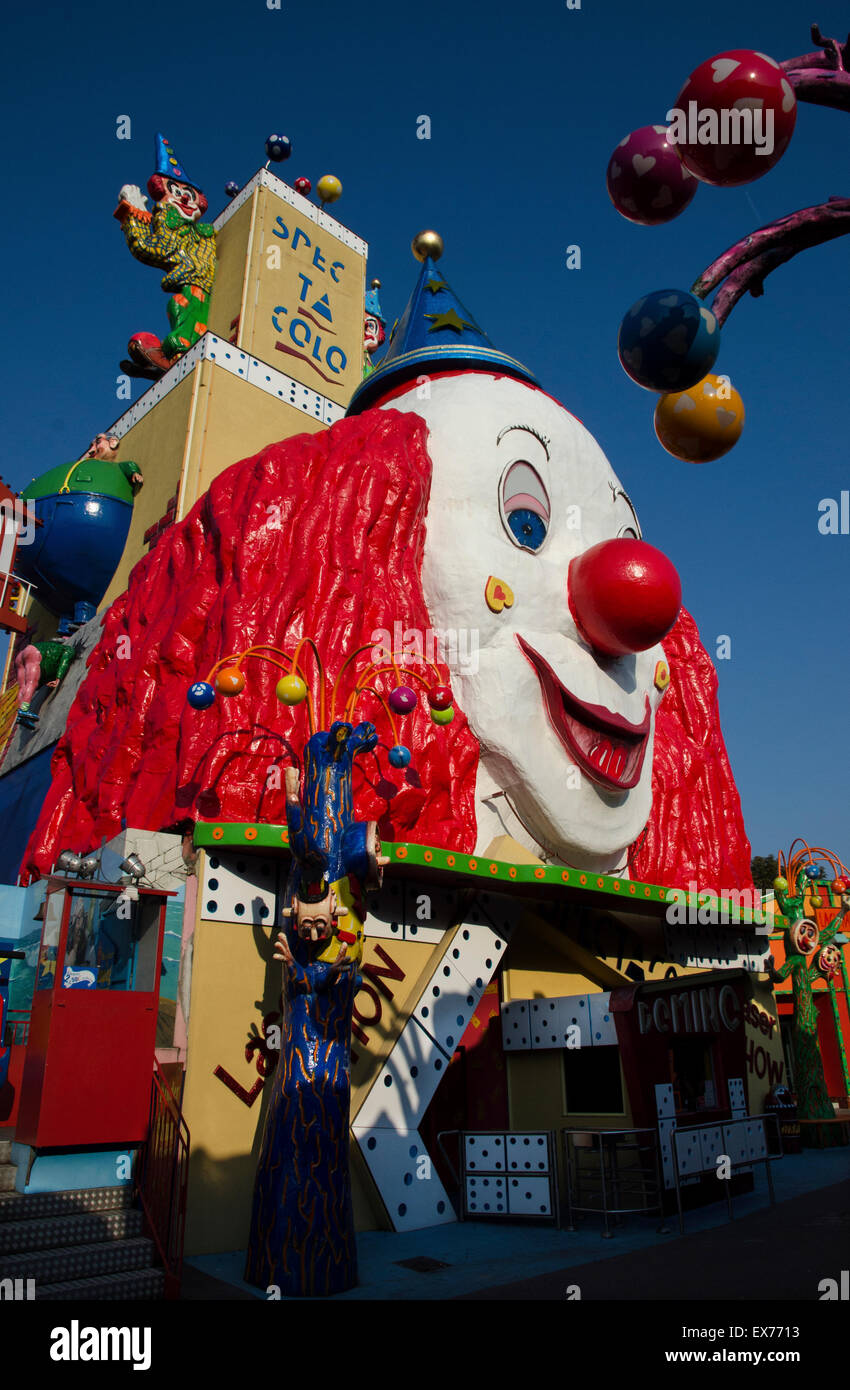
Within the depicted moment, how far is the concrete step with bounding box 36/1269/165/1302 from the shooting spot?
5.05 meters

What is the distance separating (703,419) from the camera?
3.10m

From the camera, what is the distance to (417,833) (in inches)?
338

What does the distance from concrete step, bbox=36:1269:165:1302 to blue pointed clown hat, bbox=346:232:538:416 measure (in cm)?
925

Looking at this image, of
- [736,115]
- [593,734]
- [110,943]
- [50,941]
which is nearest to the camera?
[736,115]

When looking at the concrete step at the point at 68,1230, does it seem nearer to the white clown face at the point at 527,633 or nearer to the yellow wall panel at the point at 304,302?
the white clown face at the point at 527,633

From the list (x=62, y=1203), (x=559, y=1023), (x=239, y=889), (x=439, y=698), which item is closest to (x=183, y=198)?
(x=439, y=698)

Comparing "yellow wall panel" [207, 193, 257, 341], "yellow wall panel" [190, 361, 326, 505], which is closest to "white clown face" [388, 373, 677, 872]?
"yellow wall panel" [190, 361, 326, 505]

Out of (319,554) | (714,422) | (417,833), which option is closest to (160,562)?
(319,554)

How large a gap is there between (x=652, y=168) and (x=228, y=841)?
575cm

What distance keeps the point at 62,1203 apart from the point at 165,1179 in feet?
2.01

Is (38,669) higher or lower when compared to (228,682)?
higher
